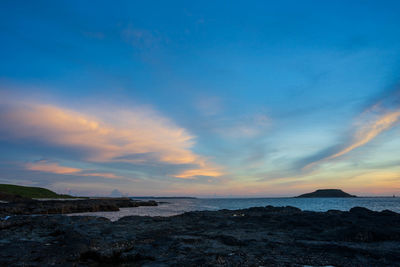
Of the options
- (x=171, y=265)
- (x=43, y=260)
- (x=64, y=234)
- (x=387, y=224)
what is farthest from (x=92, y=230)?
(x=387, y=224)

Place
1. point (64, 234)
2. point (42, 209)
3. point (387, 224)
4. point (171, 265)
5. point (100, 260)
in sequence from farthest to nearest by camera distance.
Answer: point (42, 209)
point (387, 224)
point (64, 234)
point (100, 260)
point (171, 265)

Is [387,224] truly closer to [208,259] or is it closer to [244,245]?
[244,245]

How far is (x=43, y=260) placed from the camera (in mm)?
13711

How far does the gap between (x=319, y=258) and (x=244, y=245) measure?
4.81 m

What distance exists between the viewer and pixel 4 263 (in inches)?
515

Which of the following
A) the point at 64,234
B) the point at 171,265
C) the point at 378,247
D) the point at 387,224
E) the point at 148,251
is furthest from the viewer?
the point at 387,224

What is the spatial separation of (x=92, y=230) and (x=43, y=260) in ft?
29.5

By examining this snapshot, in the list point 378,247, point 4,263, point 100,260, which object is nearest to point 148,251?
point 100,260

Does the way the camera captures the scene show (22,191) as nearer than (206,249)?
No

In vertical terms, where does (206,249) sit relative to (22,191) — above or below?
above

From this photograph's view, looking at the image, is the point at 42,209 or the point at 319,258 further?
the point at 42,209

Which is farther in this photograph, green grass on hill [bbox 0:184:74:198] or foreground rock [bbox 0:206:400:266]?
green grass on hill [bbox 0:184:74:198]

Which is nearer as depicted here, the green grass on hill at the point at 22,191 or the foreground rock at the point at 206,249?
the foreground rock at the point at 206,249

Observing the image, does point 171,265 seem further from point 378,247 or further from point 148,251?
point 378,247
